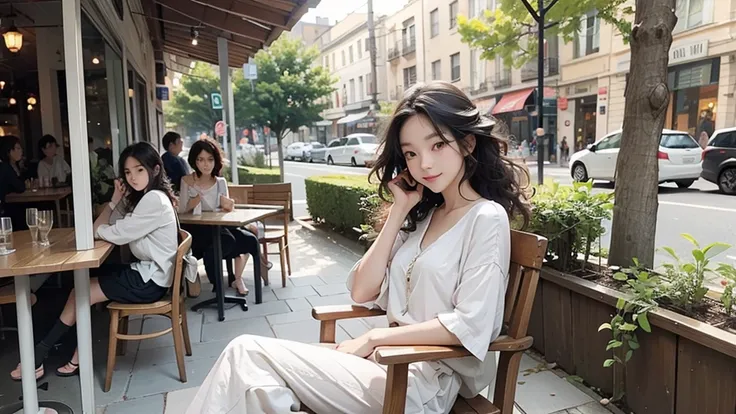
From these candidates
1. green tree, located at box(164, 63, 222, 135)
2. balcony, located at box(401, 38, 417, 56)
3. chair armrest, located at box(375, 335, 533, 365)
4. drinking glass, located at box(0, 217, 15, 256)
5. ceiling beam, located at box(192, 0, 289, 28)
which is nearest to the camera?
chair armrest, located at box(375, 335, 533, 365)

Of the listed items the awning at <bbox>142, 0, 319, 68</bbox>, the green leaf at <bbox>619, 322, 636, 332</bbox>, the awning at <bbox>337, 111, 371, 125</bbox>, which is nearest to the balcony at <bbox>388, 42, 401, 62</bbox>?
the awning at <bbox>337, 111, 371, 125</bbox>

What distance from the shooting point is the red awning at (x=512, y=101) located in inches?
760

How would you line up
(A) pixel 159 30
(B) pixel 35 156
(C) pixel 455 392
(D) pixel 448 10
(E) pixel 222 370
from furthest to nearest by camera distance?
(D) pixel 448 10 < (A) pixel 159 30 < (B) pixel 35 156 < (C) pixel 455 392 < (E) pixel 222 370

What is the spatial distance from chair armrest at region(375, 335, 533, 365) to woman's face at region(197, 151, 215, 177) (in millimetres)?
3259

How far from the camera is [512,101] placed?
65.7 feet

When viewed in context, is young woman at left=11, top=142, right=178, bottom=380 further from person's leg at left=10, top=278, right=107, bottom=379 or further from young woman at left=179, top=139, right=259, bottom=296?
young woman at left=179, top=139, right=259, bottom=296

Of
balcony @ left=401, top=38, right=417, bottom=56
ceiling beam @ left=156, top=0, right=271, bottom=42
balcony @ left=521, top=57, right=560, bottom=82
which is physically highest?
balcony @ left=401, top=38, right=417, bottom=56

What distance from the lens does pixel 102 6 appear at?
12.7ft

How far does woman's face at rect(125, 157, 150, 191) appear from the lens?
278cm

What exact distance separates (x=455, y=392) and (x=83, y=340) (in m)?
1.88

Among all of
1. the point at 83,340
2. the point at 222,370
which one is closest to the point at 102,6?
the point at 83,340

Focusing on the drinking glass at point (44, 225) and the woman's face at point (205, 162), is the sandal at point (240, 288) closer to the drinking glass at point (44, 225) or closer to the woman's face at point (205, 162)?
the woman's face at point (205, 162)

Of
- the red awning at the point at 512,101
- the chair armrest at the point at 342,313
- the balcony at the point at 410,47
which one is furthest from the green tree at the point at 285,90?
the balcony at the point at 410,47

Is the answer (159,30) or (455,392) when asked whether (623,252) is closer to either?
(455,392)
